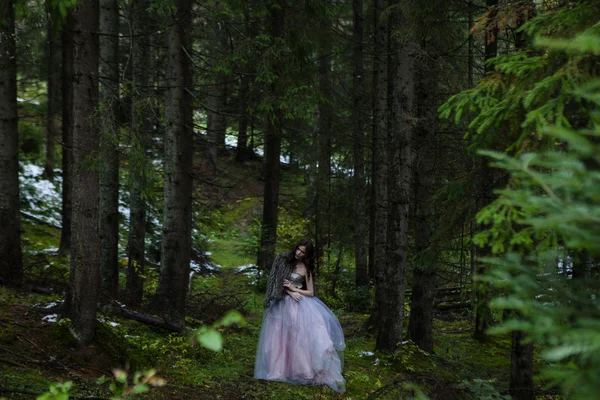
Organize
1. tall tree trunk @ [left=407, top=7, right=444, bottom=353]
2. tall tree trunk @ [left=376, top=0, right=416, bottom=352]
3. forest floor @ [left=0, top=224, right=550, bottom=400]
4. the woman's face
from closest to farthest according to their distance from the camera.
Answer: forest floor @ [left=0, top=224, right=550, bottom=400] → the woman's face → tall tree trunk @ [left=376, top=0, right=416, bottom=352] → tall tree trunk @ [left=407, top=7, right=444, bottom=353]

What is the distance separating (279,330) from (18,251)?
16.9 feet

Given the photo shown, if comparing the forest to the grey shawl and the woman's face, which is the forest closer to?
the woman's face

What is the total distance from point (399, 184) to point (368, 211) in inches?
300

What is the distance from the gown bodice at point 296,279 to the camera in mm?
8430

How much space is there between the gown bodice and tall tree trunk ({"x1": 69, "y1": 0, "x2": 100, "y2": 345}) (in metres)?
3.12

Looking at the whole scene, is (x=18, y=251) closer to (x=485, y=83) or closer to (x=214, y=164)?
(x=485, y=83)

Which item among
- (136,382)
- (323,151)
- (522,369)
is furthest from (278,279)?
(323,151)

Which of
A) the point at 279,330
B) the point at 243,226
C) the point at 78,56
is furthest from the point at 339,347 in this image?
the point at 243,226

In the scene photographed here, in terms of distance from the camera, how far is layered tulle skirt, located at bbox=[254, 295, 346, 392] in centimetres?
769

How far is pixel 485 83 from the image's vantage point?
4.61 metres

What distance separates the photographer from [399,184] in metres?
8.59

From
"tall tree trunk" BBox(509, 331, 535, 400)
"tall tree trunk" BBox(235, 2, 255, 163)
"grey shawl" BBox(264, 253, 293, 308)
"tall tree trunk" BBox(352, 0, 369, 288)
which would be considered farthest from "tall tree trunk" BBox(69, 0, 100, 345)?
"tall tree trunk" BBox(352, 0, 369, 288)

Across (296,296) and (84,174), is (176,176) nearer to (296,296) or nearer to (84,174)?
(296,296)

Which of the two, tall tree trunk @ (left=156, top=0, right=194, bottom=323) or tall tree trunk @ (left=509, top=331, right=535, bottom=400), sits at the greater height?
tall tree trunk @ (left=156, top=0, right=194, bottom=323)
